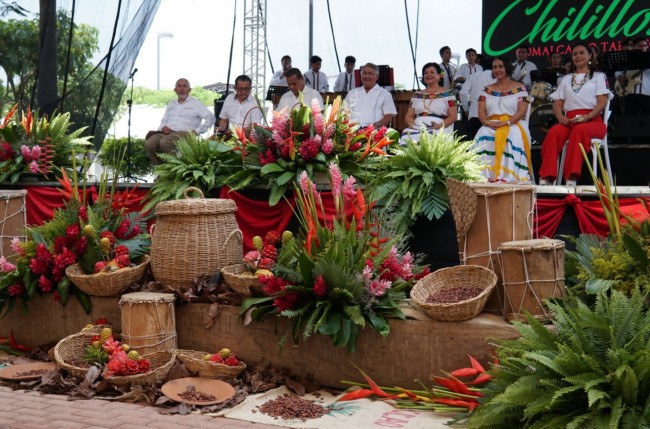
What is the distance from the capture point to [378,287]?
4.96 m

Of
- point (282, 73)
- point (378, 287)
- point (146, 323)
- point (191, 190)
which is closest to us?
point (378, 287)

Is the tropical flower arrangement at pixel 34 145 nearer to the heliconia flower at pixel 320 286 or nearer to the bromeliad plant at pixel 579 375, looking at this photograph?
the heliconia flower at pixel 320 286

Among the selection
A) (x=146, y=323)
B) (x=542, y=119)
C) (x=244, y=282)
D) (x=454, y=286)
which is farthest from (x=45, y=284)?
(x=542, y=119)

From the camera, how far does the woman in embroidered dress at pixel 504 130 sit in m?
8.38

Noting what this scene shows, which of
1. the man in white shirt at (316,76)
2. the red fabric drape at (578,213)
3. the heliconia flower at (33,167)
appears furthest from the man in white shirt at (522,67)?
the heliconia flower at (33,167)

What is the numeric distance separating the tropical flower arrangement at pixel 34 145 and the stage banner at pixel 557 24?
7.97m

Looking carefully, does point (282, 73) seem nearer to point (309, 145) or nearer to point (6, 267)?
point (309, 145)

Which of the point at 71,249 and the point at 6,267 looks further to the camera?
the point at 6,267

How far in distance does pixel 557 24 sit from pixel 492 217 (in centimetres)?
947

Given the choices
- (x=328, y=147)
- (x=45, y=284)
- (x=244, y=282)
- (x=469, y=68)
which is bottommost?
(x=45, y=284)

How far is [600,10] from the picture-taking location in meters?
13.4

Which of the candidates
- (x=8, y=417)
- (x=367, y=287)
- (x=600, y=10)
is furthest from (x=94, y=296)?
(x=600, y=10)

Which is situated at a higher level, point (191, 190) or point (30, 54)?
point (30, 54)

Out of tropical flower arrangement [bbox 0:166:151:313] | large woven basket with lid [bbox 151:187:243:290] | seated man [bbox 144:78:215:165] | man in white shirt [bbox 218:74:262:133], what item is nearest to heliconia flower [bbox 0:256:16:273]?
tropical flower arrangement [bbox 0:166:151:313]
